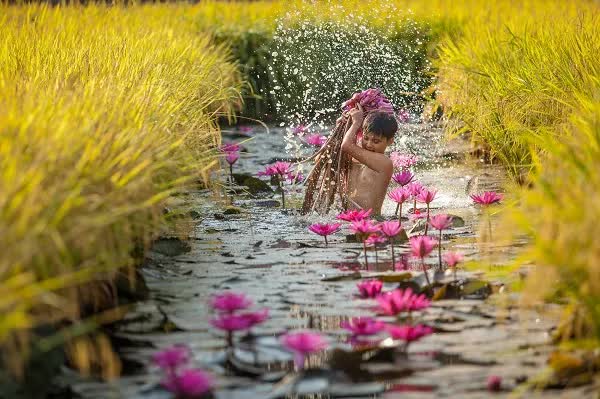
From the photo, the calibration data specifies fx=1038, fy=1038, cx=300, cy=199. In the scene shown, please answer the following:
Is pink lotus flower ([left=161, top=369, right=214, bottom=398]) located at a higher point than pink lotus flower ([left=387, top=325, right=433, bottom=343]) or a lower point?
lower

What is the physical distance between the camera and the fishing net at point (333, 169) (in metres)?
5.66

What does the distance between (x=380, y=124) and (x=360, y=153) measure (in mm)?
188

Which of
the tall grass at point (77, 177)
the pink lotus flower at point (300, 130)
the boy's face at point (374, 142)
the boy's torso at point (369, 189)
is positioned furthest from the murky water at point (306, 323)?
the pink lotus flower at point (300, 130)

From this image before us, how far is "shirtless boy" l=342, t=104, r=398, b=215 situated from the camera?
18.1 feet

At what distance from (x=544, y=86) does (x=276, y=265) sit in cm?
249

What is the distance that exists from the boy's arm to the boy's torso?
0.04 m

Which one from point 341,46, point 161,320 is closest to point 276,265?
point 161,320

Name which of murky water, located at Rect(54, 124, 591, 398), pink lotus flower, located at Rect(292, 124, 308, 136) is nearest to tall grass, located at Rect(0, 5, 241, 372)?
murky water, located at Rect(54, 124, 591, 398)

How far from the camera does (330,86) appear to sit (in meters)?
11.0

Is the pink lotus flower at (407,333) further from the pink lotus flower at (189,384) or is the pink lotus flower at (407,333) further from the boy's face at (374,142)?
the boy's face at (374,142)

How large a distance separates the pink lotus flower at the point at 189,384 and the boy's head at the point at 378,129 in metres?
3.05

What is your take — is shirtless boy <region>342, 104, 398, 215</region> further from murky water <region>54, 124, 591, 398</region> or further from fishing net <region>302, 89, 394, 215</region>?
murky water <region>54, 124, 591, 398</region>

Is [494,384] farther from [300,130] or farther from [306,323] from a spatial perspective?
[300,130]

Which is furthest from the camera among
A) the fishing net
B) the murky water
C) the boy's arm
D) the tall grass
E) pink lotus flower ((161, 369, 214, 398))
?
the fishing net
